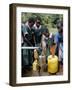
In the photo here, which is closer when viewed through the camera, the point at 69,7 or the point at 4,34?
the point at 4,34

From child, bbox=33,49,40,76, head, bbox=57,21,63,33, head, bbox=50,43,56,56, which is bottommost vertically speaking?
child, bbox=33,49,40,76

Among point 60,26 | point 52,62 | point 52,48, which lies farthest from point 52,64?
point 60,26

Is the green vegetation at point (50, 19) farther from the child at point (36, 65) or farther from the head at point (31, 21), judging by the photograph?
the child at point (36, 65)

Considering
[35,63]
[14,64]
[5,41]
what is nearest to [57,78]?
[35,63]

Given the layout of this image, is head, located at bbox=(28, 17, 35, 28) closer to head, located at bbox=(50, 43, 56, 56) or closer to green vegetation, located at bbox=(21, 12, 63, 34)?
green vegetation, located at bbox=(21, 12, 63, 34)

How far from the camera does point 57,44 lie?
2.03 m

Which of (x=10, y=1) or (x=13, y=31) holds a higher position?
(x=10, y=1)

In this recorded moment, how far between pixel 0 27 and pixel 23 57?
0.95 feet

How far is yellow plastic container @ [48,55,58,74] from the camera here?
6.57 ft

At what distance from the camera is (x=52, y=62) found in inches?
79.4

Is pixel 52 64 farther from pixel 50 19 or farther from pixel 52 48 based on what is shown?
pixel 50 19

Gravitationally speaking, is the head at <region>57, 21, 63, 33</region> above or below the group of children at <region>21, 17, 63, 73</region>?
above

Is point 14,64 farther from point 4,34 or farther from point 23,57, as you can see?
point 4,34

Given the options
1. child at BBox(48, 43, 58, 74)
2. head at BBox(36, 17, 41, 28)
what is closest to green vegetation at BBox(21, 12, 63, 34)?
head at BBox(36, 17, 41, 28)
